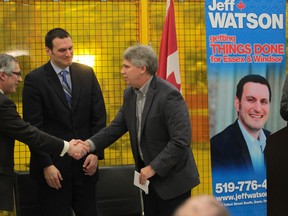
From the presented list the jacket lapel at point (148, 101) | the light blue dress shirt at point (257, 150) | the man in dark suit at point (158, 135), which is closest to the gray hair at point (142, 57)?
the man in dark suit at point (158, 135)

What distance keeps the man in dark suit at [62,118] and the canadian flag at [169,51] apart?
2.84 ft

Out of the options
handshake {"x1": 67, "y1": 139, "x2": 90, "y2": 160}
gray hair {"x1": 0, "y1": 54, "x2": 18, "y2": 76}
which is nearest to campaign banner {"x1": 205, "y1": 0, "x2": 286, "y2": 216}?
handshake {"x1": 67, "y1": 139, "x2": 90, "y2": 160}

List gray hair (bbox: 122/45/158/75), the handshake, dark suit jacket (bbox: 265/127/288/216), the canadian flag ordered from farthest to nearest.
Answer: the canadian flag → dark suit jacket (bbox: 265/127/288/216) → the handshake → gray hair (bbox: 122/45/158/75)

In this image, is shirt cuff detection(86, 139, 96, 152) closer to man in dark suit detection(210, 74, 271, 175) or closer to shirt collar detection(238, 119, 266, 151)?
man in dark suit detection(210, 74, 271, 175)

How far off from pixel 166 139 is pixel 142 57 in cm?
57

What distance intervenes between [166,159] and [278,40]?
2.30 meters

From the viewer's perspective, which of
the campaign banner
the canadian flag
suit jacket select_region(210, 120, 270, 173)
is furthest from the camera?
suit jacket select_region(210, 120, 270, 173)

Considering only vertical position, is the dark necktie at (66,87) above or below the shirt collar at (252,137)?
above

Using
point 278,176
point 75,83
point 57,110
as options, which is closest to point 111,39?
point 75,83

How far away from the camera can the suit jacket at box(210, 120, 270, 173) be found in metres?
5.54

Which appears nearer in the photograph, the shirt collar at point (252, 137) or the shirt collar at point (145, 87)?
the shirt collar at point (145, 87)

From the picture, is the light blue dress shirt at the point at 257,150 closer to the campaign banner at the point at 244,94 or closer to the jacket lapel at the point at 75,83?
the campaign banner at the point at 244,94

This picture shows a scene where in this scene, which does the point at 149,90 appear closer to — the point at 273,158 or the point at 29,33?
the point at 273,158

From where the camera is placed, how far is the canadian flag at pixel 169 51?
16.9 ft
